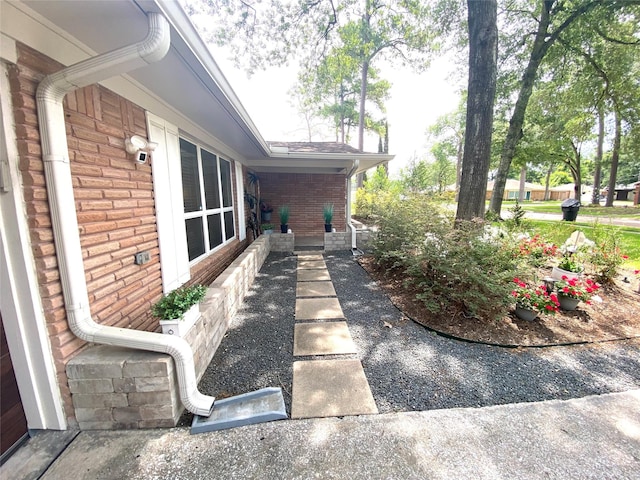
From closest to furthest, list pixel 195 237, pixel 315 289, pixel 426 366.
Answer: pixel 426 366 → pixel 195 237 → pixel 315 289

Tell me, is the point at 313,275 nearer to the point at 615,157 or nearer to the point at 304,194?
the point at 304,194

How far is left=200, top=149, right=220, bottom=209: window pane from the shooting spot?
4180 mm

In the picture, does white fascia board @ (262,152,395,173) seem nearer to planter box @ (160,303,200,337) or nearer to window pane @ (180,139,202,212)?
window pane @ (180,139,202,212)

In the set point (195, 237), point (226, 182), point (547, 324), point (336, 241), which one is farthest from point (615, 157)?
point (195, 237)

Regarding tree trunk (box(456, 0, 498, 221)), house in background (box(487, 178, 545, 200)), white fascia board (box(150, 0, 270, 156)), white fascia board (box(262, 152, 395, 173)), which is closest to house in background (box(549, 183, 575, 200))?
house in background (box(487, 178, 545, 200))

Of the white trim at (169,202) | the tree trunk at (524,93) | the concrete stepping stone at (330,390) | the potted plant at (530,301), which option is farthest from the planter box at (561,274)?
the white trim at (169,202)

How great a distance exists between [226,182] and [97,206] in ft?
12.1

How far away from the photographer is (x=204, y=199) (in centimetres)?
405

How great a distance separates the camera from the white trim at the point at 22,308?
1.39 metres

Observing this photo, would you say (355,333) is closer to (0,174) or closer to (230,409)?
(230,409)

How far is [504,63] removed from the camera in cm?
948

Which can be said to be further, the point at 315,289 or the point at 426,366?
the point at 315,289

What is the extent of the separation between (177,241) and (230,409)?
1962mm

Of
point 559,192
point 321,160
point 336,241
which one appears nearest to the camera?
point 321,160
